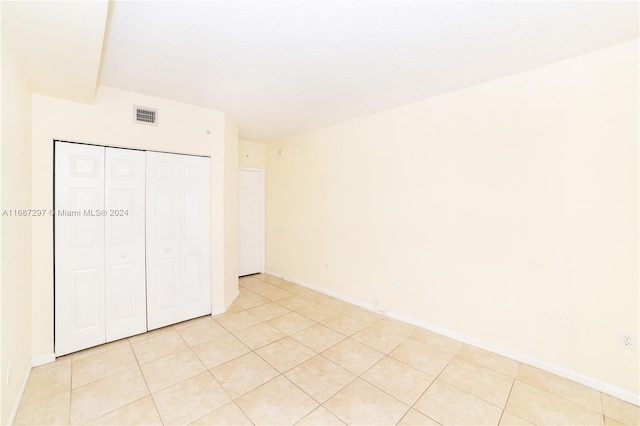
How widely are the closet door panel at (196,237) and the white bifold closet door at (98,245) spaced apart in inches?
17.4

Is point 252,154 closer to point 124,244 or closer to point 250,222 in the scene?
point 250,222

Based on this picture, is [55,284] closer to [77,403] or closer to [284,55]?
[77,403]

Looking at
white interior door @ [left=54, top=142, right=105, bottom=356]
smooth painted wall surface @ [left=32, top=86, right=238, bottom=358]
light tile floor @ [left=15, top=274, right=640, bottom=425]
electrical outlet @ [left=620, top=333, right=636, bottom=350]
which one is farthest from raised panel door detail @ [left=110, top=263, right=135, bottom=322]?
electrical outlet @ [left=620, top=333, right=636, bottom=350]

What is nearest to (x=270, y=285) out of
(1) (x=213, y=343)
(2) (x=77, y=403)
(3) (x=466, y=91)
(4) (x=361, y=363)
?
(1) (x=213, y=343)

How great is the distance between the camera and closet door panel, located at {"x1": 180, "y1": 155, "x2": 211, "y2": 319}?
3.28m

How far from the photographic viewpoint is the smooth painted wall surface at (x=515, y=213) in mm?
2051

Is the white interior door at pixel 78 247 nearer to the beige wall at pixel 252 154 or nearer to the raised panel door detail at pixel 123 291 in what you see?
the raised panel door detail at pixel 123 291

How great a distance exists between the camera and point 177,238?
3.21 metres

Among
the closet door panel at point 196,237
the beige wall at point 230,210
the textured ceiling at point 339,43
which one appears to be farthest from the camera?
the beige wall at point 230,210

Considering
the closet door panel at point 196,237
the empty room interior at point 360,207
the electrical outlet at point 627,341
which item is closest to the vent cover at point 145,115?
the empty room interior at point 360,207

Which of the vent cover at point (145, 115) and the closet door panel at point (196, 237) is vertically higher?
the vent cover at point (145, 115)

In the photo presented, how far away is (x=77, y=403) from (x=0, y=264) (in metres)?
1.14

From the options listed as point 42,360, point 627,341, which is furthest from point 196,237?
point 627,341

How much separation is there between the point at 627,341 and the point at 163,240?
14.3ft
